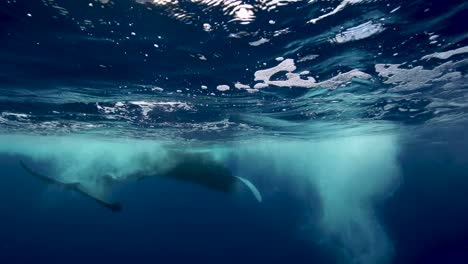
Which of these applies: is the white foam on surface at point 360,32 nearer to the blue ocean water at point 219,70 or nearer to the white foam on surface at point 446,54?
the blue ocean water at point 219,70

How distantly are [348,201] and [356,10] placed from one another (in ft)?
202

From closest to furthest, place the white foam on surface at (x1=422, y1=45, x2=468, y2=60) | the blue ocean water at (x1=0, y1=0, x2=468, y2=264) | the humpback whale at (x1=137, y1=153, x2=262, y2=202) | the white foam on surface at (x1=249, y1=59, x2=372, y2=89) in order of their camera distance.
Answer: the blue ocean water at (x1=0, y1=0, x2=468, y2=264)
the white foam on surface at (x1=422, y1=45, x2=468, y2=60)
the white foam on surface at (x1=249, y1=59, x2=372, y2=89)
the humpback whale at (x1=137, y1=153, x2=262, y2=202)

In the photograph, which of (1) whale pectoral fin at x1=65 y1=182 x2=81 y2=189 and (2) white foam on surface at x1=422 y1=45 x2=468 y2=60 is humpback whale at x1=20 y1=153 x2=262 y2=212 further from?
(2) white foam on surface at x1=422 y1=45 x2=468 y2=60

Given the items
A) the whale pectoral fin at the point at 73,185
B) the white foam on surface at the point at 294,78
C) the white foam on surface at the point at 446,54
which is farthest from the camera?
the whale pectoral fin at the point at 73,185

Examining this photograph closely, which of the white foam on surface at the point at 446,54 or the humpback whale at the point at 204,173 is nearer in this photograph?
the white foam on surface at the point at 446,54

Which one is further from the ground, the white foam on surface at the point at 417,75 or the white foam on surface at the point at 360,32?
the white foam on surface at the point at 360,32

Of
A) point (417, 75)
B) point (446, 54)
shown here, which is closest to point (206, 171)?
point (417, 75)

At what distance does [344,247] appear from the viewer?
40344 mm

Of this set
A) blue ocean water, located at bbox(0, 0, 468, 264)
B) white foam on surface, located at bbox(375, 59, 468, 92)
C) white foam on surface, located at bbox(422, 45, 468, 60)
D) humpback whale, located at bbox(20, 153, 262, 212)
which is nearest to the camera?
blue ocean water, located at bbox(0, 0, 468, 264)

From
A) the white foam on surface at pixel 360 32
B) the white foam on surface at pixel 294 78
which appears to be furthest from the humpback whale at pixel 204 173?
the white foam on surface at pixel 360 32

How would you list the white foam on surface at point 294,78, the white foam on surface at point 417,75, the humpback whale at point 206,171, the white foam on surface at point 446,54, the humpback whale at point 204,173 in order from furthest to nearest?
the humpback whale at point 206,171 < the humpback whale at point 204,173 < the white foam on surface at point 417,75 < the white foam on surface at point 294,78 < the white foam on surface at point 446,54

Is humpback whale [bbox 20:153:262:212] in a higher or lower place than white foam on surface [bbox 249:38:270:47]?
lower

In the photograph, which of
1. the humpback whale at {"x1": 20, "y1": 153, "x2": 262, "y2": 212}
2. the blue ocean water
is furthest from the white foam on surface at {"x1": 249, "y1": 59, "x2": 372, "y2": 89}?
the humpback whale at {"x1": 20, "y1": 153, "x2": 262, "y2": 212}

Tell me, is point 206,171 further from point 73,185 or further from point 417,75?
point 417,75
